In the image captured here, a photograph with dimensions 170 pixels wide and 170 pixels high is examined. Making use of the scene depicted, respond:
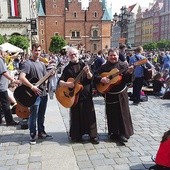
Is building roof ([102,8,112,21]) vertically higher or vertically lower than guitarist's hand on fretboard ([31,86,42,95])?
higher

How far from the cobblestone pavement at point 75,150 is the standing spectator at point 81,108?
21 cm

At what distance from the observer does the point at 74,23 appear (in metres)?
78.3

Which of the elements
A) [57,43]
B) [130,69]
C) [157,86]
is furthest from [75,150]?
[57,43]

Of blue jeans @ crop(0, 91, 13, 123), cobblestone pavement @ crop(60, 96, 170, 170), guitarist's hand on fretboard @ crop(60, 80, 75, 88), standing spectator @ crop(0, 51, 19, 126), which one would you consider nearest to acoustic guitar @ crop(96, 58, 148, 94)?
guitarist's hand on fretboard @ crop(60, 80, 75, 88)

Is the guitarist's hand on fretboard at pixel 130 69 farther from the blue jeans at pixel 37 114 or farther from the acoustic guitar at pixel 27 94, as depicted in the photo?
the blue jeans at pixel 37 114

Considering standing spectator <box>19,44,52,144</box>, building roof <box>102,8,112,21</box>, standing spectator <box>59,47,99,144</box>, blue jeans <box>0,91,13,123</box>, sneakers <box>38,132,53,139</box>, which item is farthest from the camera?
building roof <box>102,8,112,21</box>

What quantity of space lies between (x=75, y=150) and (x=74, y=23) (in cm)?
7485

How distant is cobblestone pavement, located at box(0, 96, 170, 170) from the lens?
4.85 meters

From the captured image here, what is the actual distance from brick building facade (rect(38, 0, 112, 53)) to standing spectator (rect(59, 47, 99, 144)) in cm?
6999

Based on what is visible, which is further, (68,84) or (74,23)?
(74,23)

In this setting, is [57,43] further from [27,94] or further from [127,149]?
[127,149]

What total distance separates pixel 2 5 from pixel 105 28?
143 feet

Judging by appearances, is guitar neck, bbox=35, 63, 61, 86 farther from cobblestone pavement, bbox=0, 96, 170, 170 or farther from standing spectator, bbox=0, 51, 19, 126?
standing spectator, bbox=0, 51, 19, 126

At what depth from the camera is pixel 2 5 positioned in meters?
40.7
